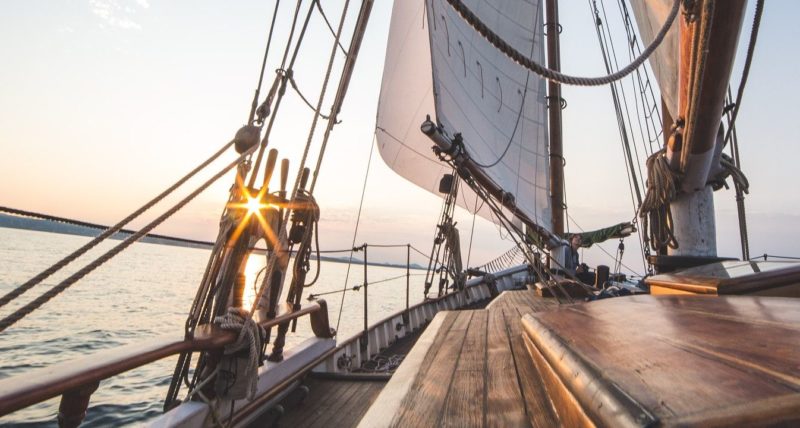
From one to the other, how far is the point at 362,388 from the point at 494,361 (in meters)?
1.92

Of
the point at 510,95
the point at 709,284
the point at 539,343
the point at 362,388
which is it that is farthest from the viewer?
the point at 510,95

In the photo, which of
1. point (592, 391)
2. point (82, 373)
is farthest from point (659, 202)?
point (82, 373)

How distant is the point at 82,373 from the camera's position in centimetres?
129

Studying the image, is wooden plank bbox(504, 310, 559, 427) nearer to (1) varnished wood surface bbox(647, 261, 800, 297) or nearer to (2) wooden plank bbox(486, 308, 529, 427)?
(2) wooden plank bbox(486, 308, 529, 427)

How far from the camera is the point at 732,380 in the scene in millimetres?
577

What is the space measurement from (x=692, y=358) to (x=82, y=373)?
5.83ft

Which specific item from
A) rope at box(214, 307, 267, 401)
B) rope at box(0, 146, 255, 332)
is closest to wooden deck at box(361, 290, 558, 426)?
rope at box(214, 307, 267, 401)

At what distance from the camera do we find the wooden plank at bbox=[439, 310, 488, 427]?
94cm

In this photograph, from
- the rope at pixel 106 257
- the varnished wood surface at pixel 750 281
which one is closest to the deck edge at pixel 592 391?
the varnished wood surface at pixel 750 281

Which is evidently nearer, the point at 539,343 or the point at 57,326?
the point at 539,343

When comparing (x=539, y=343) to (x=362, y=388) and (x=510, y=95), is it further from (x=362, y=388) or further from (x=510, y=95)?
(x=510, y=95)

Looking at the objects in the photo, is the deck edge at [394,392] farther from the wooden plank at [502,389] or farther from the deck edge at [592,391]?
the deck edge at [592,391]

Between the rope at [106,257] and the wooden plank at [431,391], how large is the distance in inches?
40.8

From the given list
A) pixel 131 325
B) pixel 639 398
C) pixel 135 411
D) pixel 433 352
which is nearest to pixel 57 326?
pixel 131 325
